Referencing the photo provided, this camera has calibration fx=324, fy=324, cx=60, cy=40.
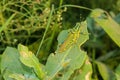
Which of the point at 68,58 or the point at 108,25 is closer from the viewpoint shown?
the point at 68,58

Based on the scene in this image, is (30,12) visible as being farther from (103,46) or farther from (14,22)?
(103,46)

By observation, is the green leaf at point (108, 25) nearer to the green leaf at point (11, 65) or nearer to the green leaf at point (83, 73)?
the green leaf at point (83, 73)

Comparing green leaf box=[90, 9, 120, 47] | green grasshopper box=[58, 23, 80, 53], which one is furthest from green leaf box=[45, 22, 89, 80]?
green leaf box=[90, 9, 120, 47]

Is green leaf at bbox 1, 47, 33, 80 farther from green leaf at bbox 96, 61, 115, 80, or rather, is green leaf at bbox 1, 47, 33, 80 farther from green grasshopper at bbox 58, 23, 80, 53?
green leaf at bbox 96, 61, 115, 80

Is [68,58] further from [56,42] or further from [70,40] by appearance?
[56,42]

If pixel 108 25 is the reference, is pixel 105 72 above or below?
below

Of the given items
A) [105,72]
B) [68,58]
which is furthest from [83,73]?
[105,72]
